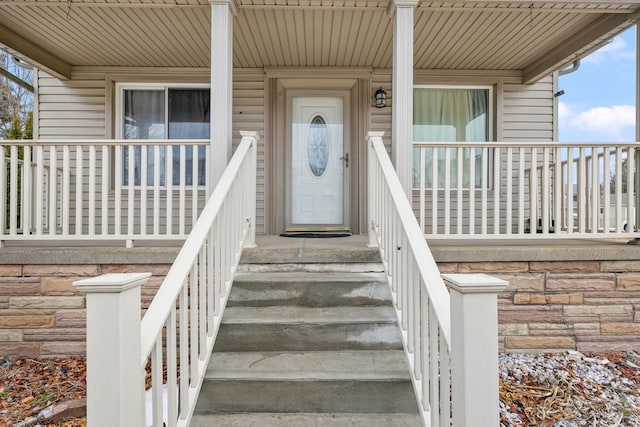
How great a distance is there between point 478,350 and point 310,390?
3.36ft

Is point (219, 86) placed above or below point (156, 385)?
above

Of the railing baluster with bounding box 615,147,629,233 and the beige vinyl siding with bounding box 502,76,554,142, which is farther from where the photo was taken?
the beige vinyl siding with bounding box 502,76,554,142

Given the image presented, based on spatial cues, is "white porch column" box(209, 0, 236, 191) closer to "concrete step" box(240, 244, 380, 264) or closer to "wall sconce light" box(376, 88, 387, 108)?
"concrete step" box(240, 244, 380, 264)

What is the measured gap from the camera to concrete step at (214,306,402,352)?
2.24 m

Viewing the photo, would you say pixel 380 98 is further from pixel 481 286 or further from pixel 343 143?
pixel 481 286

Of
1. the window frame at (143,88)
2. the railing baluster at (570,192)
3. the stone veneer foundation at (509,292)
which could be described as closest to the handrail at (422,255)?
the stone veneer foundation at (509,292)

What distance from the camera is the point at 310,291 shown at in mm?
2584

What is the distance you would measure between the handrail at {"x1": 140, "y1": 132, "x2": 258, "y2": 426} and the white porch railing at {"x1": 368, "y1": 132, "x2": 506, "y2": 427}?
1.04m

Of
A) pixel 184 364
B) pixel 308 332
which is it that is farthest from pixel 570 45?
pixel 184 364

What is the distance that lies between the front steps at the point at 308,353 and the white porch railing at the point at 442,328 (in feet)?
0.55

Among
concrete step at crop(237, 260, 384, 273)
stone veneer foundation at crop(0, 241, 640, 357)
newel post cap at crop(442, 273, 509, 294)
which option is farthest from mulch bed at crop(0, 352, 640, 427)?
newel post cap at crop(442, 273, 509, 294)

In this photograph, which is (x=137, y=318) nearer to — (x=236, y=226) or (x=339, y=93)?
(x=236, y=226)

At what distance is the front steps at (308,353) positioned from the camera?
76.1 inches

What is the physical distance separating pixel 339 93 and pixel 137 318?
4381 mm
